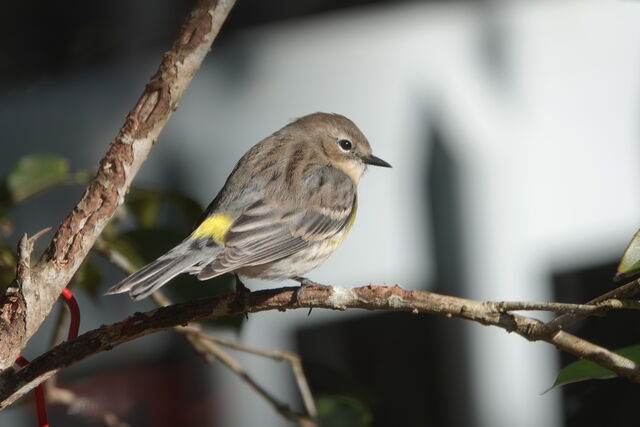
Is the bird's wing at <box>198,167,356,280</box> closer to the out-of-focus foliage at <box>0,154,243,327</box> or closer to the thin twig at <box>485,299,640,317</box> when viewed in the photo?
the out-of-focus foliage at <box>0,154,243,327</box>

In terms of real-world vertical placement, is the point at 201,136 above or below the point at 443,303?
above

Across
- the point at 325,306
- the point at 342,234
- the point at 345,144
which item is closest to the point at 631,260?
the point at 325,306

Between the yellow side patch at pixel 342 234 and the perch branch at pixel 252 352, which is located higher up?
the yellow side patch at pixel 342 234

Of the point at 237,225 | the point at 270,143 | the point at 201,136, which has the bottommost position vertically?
the point at 237,225

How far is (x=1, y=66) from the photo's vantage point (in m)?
5.09

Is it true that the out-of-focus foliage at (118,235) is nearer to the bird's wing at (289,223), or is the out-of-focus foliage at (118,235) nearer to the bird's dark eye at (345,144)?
the bird's wing at (289,223)

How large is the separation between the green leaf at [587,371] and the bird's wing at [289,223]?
882 millimetres

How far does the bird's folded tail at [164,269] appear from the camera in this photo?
171 cm

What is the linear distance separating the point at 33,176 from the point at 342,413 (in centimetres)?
103

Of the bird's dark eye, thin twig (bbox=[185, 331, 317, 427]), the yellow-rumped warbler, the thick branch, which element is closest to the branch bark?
the thick branch

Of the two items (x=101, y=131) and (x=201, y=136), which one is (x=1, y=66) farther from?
(x=201, y=136)

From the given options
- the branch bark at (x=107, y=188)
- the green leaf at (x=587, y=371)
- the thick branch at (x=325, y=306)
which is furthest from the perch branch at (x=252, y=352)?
the green leaf at (x=587, y=371)

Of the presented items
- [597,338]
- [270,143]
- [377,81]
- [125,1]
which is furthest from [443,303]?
[125,1]

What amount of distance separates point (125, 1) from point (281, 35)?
102 centimetres
